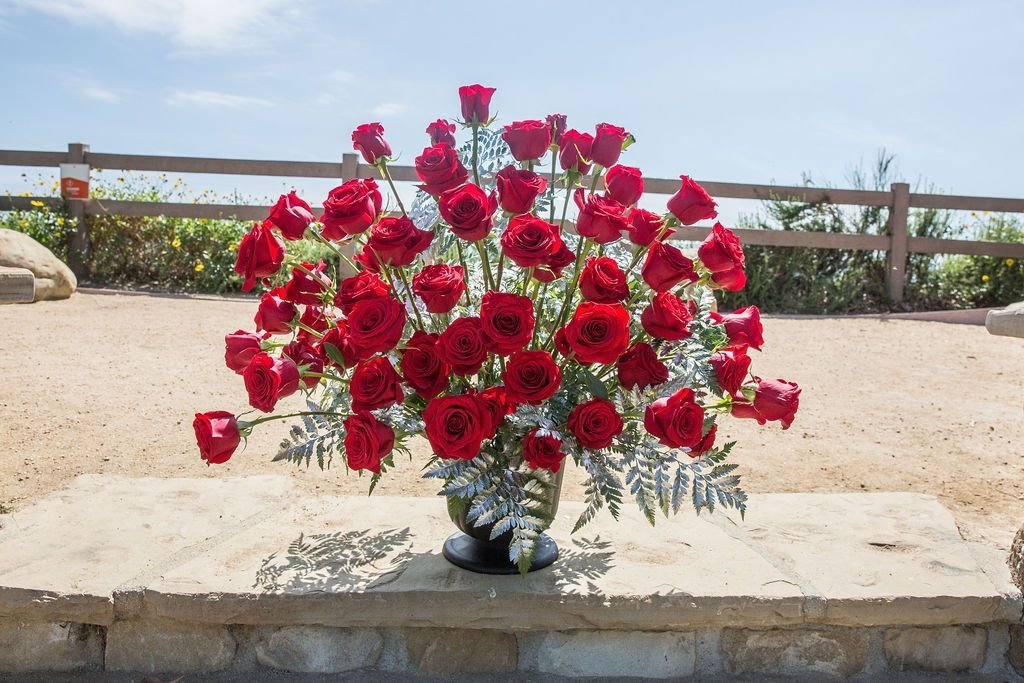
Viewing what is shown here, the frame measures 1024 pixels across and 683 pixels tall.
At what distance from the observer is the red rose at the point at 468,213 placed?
1.67 m

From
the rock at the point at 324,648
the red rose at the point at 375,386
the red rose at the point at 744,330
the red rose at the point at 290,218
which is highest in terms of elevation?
the red rose at the point at 290,218

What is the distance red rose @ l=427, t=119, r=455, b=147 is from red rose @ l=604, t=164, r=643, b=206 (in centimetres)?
36

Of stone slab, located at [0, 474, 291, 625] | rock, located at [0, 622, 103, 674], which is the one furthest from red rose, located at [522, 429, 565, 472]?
rock, located at [0, 622, 103, 674]

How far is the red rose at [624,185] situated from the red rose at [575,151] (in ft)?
0.21

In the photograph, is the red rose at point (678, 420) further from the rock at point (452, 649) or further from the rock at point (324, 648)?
the rock at point (324, 648)

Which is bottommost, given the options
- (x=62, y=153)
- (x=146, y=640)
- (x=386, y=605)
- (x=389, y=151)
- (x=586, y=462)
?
(x=146, y=640)

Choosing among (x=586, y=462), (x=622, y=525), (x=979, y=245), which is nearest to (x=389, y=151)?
(x=586, y=462)

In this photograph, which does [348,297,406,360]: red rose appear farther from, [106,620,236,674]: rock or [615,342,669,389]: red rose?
[106,620,236,674]: rock

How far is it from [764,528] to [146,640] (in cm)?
161

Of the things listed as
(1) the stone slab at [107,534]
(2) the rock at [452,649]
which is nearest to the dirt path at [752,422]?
(1) the stone slab at [107,534]

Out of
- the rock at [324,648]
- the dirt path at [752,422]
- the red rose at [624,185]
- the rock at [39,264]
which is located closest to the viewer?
the red rose at [624,185]

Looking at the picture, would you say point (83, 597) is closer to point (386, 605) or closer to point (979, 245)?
point (386, 605)

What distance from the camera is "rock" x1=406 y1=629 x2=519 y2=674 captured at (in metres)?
2.05

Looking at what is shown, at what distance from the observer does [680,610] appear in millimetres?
1986
